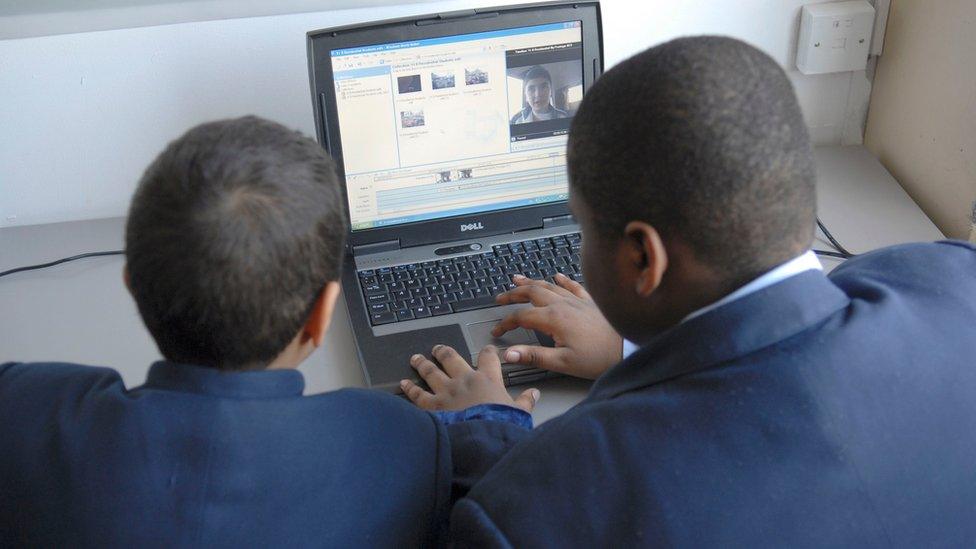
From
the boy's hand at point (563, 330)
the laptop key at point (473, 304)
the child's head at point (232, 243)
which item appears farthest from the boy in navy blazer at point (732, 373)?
the laptop key at point (473, 304)

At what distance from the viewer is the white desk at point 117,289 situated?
3.97ft

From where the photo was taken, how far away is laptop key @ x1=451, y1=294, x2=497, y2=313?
1.25m

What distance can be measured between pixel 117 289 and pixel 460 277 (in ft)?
1.57

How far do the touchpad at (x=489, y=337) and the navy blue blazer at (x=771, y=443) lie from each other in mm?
400

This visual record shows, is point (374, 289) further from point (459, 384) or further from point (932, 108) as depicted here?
point (932, 108)

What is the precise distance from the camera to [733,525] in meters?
0.69

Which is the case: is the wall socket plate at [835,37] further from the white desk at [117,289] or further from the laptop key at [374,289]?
the laptop key at [374,289]

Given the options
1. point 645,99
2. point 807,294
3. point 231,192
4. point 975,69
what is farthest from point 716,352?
point 975,69

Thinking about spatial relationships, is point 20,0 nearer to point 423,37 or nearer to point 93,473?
point 423,37

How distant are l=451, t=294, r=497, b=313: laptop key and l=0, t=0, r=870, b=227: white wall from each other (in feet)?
1.46

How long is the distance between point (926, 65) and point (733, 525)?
41.8 inches

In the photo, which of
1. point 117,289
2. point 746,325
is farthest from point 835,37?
point 117,289

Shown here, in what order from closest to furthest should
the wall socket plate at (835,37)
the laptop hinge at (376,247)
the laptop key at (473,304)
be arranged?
the laptop key at (473,304), the laptop hinge at (376,247), the wall socket plate at (835,37)

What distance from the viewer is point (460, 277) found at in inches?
51.5
